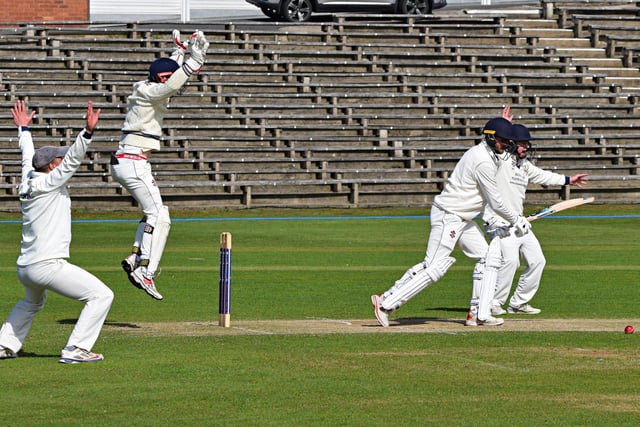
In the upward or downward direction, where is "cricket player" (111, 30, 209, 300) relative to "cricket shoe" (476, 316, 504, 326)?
upward

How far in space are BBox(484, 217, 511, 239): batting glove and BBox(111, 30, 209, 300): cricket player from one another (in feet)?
11.5

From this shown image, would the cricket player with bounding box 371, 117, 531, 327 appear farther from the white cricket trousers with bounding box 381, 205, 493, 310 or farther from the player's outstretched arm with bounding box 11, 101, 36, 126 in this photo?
the player's outstretched arm with bounding box 11, 101, 36, 126

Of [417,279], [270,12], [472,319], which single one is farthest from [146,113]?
[270,12]

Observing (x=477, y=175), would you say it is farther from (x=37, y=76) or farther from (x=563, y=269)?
(x=37, y=76)

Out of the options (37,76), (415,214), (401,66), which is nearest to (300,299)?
(415,214)

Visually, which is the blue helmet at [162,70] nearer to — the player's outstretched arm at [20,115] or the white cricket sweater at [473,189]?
the player's outstretched arm at [20,115]

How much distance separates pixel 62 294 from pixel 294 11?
1165 inches

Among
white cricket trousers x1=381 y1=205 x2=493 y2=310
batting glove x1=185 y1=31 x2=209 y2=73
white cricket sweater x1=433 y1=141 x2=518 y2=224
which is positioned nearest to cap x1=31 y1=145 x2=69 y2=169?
batting glove x1=185 y1=31 x2=209 y2=73

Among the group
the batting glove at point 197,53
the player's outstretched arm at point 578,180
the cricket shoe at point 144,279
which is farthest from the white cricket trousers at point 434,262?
the batting glove at point 197,53

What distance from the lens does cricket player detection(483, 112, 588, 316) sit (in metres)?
13.5

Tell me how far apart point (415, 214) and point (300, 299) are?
47.5ft

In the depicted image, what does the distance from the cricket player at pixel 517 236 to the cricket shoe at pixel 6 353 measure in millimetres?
5223

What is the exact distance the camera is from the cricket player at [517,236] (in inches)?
533

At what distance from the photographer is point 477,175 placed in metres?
12.5
